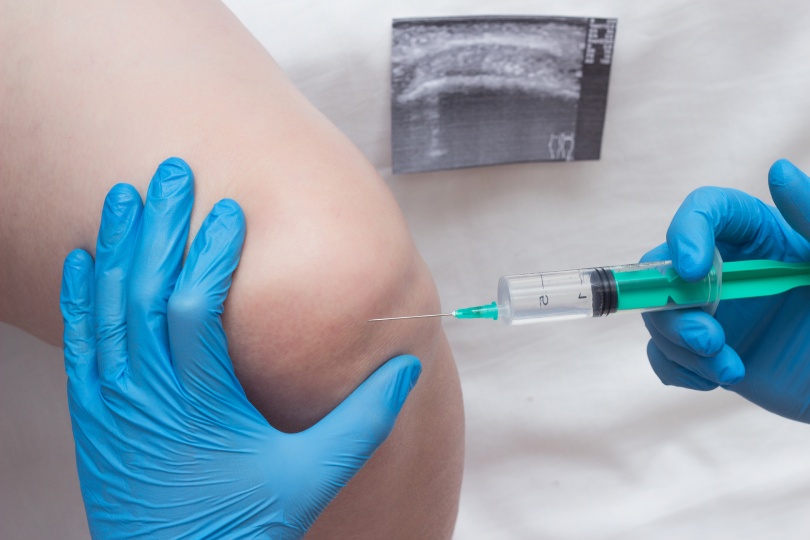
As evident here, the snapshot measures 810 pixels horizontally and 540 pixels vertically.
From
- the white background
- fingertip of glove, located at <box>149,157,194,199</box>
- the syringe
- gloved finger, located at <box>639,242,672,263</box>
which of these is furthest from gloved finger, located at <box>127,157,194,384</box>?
gloved finger, located at <box>639,242,672,263</box>

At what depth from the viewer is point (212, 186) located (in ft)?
2.77

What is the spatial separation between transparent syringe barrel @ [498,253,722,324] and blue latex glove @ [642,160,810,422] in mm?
33

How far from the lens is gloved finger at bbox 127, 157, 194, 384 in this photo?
2.70ft

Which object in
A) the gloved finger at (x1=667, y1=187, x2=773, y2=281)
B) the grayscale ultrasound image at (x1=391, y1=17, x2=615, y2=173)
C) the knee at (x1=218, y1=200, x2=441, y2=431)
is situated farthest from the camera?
the grayscale ultrasound image at (x1=391, y1=17, x2=615, y2=173)

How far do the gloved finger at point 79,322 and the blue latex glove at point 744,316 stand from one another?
727 millimetres

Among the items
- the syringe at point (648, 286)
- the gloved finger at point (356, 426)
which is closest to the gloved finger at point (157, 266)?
the gloved finger at point (356, 426)

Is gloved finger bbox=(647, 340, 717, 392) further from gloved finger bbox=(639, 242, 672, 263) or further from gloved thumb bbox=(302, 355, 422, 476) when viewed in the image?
gloved thumb bbox=(302, 355, 422, 476)

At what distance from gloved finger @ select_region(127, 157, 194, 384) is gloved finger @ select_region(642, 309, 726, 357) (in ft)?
→ 2.11

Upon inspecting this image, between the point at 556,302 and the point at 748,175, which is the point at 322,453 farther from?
the point at 748,175

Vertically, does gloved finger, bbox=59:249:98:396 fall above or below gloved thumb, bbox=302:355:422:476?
above

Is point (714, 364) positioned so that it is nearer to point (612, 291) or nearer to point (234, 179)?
point (612, 291)

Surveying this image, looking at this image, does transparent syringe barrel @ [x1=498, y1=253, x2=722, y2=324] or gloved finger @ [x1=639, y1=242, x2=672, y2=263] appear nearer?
transparent syringe barrel @ [x1=498, y1=253, x2=722, y2=324]

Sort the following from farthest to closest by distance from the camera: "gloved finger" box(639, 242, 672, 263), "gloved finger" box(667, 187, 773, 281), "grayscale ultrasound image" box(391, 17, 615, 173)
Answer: "grayscale ultrasound image" box(391, 17, 615, 173), "gloved finger" box(639, 242, 672, 263), "gloved finger" box(667, 187, 773, 281)

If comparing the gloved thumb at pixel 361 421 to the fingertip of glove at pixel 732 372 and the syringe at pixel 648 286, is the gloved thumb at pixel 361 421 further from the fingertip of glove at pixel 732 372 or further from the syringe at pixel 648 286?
the fingertip of glove at pixel 732 372
